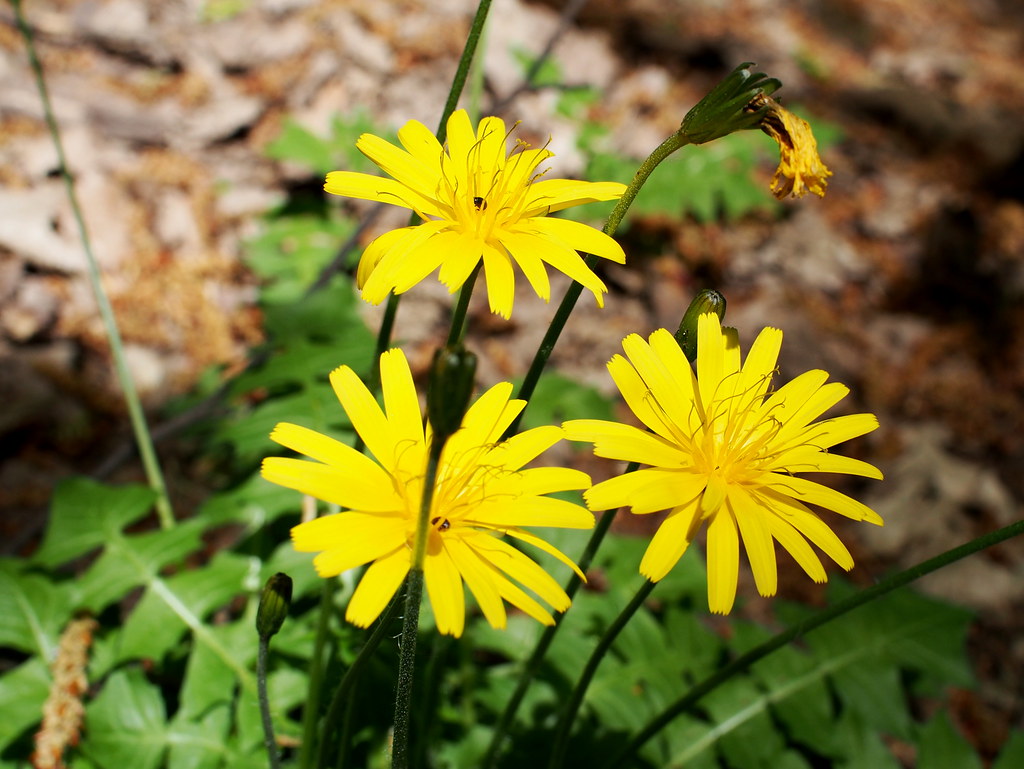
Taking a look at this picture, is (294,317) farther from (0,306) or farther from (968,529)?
(968,529)

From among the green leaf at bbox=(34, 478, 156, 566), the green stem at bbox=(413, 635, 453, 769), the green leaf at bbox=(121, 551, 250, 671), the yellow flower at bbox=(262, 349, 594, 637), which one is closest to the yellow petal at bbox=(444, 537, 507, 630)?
the yellow flower at bbox=(262, 349, 594, 637)

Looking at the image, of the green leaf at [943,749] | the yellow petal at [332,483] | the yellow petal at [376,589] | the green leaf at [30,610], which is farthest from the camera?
the green leaf at [943,749]

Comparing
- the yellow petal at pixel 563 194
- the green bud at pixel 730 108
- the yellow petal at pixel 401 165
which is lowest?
the yellow petal at pixel 401 165

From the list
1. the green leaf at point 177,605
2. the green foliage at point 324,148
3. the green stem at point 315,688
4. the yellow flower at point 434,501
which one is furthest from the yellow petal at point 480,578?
the green foliage at point 324,148

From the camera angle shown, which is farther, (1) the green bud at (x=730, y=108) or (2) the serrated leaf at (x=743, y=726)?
(2) the serrated leaf at (x=743, y=726)

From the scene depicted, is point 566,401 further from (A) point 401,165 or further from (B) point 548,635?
(A) point 401,165

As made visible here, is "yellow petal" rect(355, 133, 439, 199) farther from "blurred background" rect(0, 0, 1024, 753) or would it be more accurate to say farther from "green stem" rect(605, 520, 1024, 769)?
"blurred background" rect(0, 0, 1024, 753)

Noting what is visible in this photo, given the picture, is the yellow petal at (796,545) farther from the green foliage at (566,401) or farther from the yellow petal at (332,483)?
the green foliage at (566,401)
